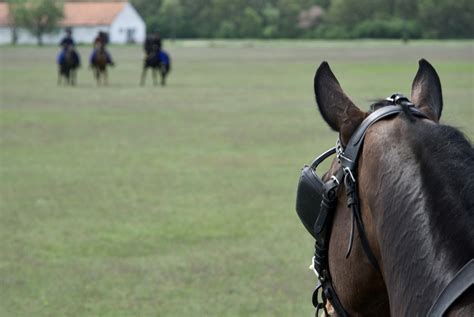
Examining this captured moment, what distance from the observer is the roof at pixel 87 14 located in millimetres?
131250

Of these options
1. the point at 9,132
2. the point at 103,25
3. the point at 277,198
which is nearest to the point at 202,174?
the point at 277,198

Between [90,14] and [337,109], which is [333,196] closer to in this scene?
[337,109]

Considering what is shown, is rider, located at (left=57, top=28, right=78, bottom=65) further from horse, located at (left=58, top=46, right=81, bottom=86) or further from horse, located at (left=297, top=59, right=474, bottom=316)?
horse, located at (left=297, top=59, right=474, bottom=316)

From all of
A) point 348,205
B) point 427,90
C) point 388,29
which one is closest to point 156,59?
point 427,90

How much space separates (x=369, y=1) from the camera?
5226 inches

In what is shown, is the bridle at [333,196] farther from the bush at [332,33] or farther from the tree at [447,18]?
the bush at [332,33]

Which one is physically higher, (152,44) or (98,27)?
(152,44)

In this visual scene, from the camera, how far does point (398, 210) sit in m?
2.50

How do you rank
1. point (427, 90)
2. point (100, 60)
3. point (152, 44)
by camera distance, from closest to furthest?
point (427, 90), point (100, 60), point (152, 44)

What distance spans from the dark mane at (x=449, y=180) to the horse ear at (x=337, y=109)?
18cm

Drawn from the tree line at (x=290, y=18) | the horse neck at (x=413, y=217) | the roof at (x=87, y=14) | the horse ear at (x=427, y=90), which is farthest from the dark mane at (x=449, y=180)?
the roof at (x=87, y=14)

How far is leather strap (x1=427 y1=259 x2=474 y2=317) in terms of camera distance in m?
2.27

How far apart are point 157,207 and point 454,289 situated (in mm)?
10279

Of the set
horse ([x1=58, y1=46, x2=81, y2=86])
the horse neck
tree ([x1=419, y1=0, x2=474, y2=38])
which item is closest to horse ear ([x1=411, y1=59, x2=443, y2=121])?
the horse neck
